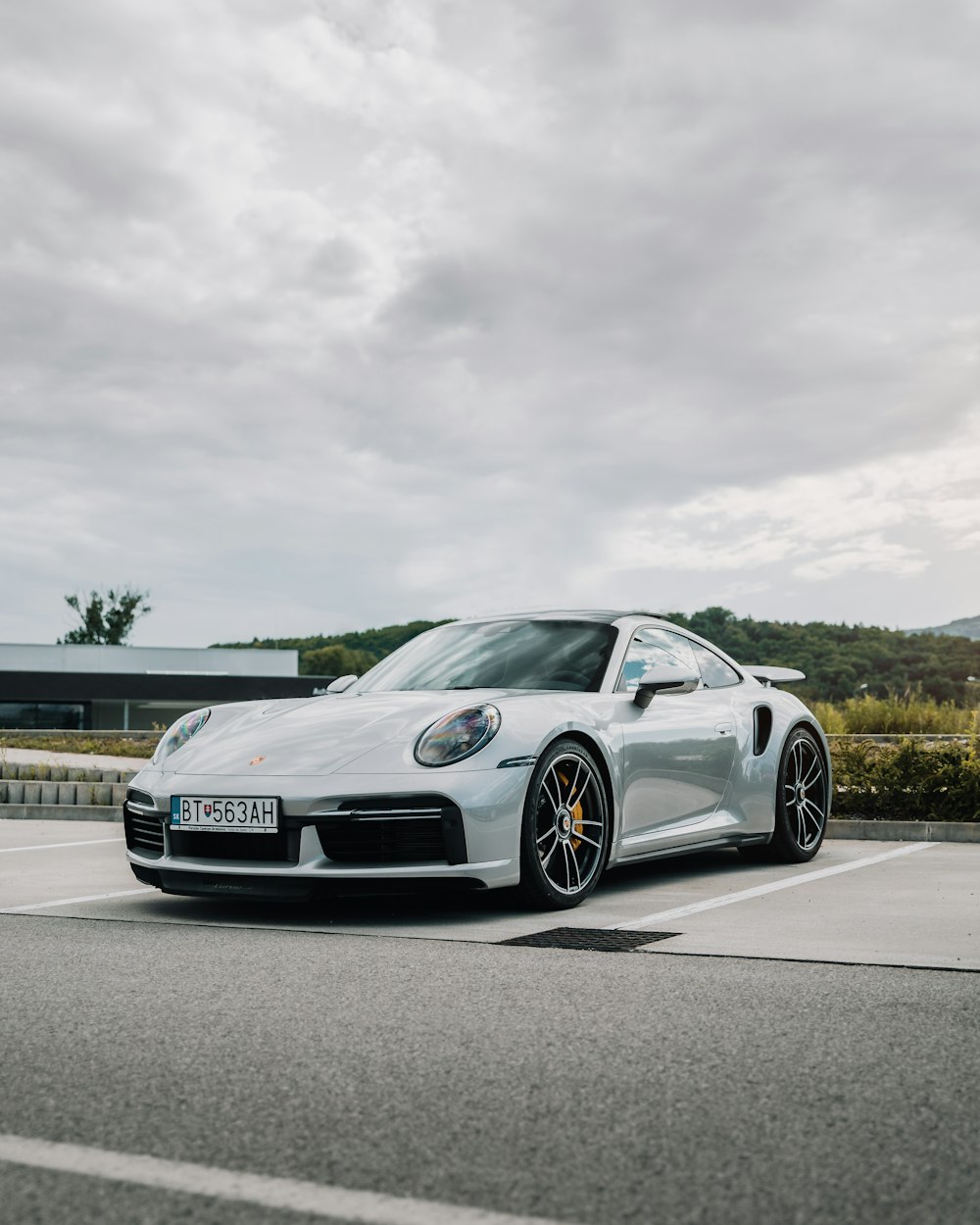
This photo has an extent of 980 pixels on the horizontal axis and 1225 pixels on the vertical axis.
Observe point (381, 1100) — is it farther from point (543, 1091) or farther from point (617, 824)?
point (617, 824)

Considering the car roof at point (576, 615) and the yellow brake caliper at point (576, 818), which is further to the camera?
the car roof at point (576, 615)

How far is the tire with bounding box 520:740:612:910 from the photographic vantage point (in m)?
5.65

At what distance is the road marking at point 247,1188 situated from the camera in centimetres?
222

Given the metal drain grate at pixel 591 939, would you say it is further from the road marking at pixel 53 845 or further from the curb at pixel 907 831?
the road marking at pixel 53 845

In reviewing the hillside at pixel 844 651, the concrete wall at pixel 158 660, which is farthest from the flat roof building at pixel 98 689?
the hillside at pixel 844 651

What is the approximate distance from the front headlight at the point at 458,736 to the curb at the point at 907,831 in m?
4.41

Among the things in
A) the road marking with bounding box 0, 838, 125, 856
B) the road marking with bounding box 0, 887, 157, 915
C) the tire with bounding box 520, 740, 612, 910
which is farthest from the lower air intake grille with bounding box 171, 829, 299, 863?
the road marking with bounding box 0, 838, 125, 856

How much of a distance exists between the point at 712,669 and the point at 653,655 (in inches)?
26.8

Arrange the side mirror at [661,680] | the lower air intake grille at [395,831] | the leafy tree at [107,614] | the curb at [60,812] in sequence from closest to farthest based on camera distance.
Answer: the lower air intake grille at [395,831]
the side mirror at [661,680]
the curb at [60,812]
the leafy tree at [107,614]

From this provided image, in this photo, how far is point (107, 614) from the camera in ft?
301

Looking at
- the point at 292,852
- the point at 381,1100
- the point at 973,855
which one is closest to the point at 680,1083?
the point at 381,1100

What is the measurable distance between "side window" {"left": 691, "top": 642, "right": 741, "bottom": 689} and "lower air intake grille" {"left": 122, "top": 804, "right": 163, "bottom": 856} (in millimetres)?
3143

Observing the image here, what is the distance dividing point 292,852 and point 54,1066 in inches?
90.0

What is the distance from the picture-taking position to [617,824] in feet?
20.4
